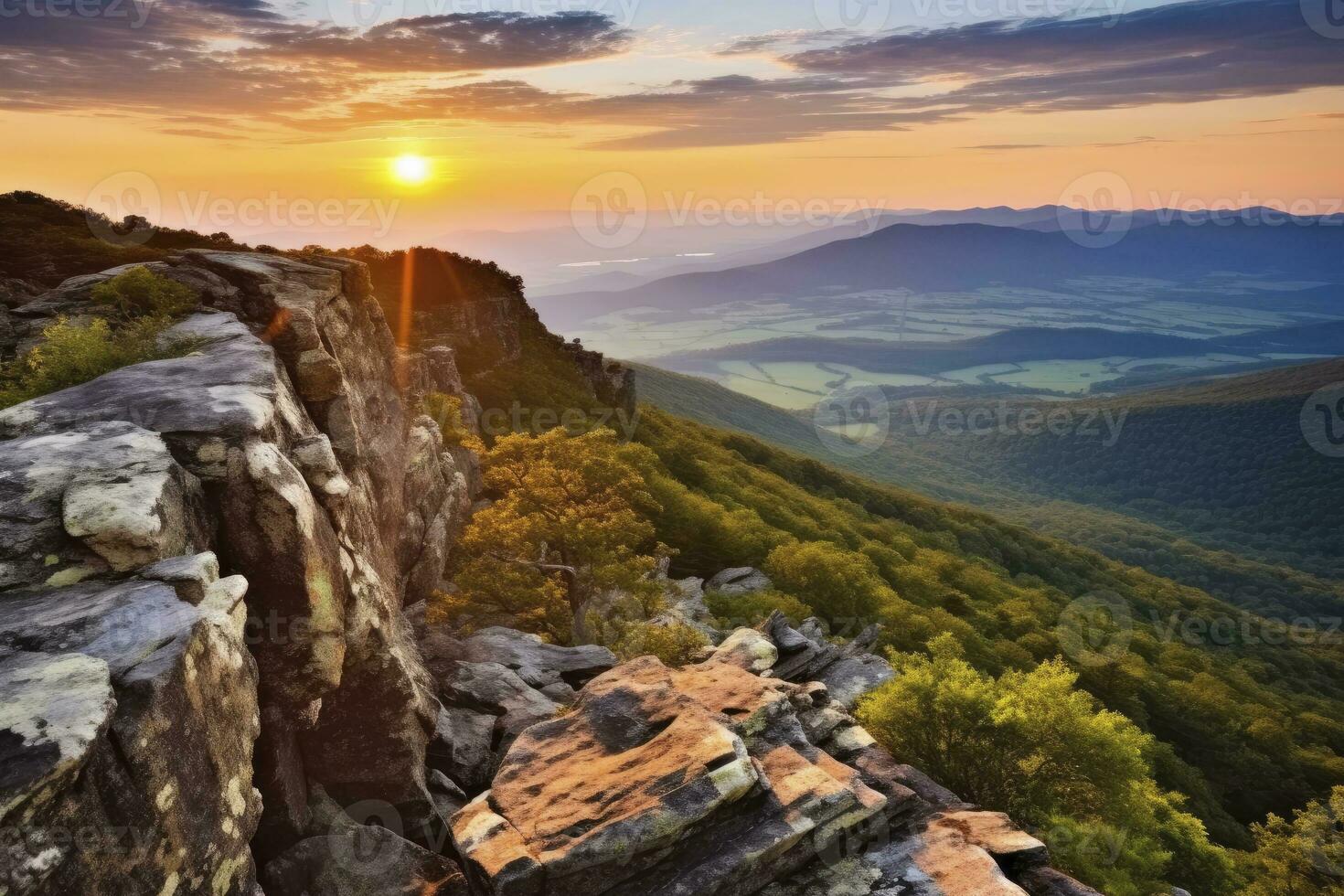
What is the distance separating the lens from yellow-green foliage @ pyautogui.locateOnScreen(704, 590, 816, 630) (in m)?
56.5

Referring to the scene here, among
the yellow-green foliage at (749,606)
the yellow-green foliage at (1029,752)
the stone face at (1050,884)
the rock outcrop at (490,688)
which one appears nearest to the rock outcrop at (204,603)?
the rock outcrop at (490,688)

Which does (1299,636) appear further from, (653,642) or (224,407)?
(224,407)

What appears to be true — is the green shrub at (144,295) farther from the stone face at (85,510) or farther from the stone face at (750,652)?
the stone face at (750,652)

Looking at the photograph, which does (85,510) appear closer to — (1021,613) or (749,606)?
(749,606)

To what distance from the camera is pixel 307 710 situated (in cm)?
1836

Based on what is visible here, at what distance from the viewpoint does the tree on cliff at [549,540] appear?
Answer: 132ft

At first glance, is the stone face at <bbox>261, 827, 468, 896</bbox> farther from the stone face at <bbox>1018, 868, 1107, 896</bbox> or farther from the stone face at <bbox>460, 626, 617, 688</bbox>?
the stone face at <bbox>1018, 868, 1107, 896</bbox>

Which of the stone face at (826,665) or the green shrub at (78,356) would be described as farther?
the stone face at (826,665)

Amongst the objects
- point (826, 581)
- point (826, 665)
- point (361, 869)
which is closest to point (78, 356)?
point (361, 869)

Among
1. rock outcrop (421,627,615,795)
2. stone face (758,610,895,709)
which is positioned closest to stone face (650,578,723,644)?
stone face (758,610,895,709)

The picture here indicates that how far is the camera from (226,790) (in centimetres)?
1355

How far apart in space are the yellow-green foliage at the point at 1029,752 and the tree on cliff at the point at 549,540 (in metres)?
17.3

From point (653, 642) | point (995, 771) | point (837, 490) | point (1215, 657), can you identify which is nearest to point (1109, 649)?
point (1215, 657)

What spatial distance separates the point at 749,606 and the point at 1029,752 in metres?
25.9
